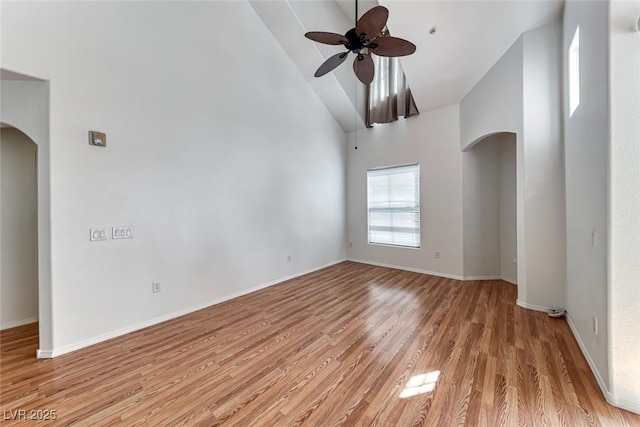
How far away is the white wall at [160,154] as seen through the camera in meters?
2.33

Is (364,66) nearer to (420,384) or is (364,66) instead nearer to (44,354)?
(420,384)

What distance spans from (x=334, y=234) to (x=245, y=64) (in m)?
3.78

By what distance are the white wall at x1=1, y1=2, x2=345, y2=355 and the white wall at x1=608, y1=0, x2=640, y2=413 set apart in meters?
3.87

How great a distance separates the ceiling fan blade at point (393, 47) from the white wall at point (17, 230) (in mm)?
4143

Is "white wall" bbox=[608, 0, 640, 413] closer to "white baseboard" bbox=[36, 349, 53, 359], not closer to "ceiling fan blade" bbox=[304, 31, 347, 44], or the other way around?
"ceiling fan blade" bbox=[304, 31, 347, 44]

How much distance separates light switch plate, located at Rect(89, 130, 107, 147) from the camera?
8.14 feet

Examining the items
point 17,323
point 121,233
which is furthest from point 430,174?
point 17,323

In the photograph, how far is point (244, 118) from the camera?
3.92m

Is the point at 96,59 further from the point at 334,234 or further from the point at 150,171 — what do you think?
the point at 334,234

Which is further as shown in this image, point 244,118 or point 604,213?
point 244,118

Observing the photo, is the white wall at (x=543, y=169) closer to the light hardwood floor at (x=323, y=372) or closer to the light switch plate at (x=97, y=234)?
the light hardwood floor at (x=323, y=372)

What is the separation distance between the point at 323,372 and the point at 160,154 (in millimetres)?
2940

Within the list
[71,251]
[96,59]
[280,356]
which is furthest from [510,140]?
[71,251]

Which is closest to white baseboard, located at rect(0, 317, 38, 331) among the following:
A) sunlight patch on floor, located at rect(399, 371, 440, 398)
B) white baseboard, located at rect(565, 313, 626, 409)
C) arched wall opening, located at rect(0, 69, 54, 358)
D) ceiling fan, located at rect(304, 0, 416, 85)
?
arched wall opening, located at rect(0, 69, 54, 358)
